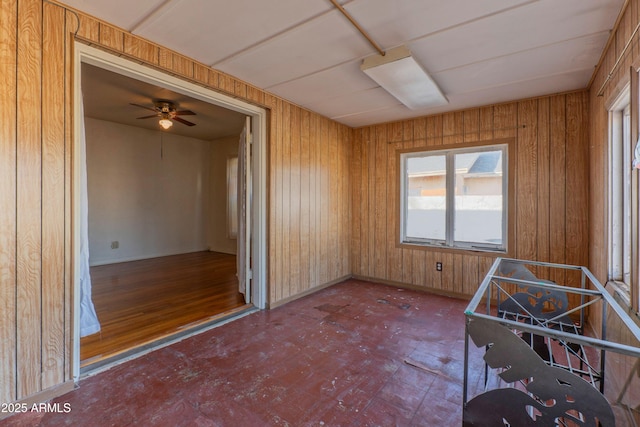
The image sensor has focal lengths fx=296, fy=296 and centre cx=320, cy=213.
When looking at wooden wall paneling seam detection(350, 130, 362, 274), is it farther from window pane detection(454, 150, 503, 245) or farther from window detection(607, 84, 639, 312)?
window detection(607, 84, 639, 312)

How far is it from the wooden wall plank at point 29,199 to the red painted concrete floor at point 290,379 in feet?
1.16

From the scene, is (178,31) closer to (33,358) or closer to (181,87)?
(181,87)

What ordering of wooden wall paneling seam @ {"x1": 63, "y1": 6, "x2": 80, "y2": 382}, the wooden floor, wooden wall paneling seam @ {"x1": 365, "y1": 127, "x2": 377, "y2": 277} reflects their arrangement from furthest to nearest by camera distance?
1. wooden wall paneling seam @ {"x1": 365, "y1": 127, "x2": 377, "y2": 277}
2. the wooden floor
3. wooden wall paneling seam @ {"x1": 63, "y1": 6, "x2": 80, "y2": 382}

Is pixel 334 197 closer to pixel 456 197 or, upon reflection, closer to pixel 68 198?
pixel 456 197

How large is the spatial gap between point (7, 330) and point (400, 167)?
431cm

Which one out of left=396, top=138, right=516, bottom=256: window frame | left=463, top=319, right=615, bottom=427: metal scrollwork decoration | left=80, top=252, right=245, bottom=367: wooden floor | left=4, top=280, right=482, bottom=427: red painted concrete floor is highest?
left=396, top=138, right=516, bottom=256: window frame

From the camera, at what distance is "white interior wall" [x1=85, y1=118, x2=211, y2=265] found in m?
5.60

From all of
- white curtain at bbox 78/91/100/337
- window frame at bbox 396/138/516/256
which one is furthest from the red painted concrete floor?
→ window frame at bbox 396/138/516/256

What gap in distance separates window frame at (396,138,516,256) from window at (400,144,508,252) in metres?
0.01

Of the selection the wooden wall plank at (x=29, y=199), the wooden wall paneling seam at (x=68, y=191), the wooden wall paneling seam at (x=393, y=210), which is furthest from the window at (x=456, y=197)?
the wooden wall plank at (x=29, y=199)

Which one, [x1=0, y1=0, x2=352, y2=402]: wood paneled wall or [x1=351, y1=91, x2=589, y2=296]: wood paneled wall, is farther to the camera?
[x1=351, y1=91, x2=589, y2=296]: wood paneled wall

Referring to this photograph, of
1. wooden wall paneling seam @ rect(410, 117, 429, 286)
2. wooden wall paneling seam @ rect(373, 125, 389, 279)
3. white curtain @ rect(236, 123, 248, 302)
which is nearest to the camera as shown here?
white curtain @ rect(236, 123, 248, 302)

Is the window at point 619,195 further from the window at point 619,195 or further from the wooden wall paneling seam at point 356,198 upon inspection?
the wooden wall paneling seam at point 356,198

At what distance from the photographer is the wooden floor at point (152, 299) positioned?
103 inches
